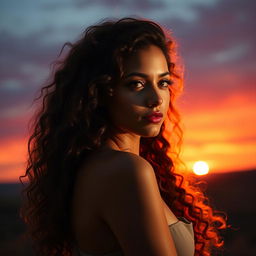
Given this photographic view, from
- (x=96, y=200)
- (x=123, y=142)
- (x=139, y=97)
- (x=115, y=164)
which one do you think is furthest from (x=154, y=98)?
(x=96, y=200)

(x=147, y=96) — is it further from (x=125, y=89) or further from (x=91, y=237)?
(x=91, y=237)

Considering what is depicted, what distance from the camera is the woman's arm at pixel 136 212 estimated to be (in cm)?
239

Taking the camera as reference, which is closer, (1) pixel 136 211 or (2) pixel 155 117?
(1) pixel 136 211

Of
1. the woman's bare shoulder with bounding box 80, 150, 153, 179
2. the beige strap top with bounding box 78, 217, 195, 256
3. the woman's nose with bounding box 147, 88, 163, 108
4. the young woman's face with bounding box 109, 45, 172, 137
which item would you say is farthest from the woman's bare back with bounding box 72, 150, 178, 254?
the woman's nose with bounding box 147, 88, 163, 108

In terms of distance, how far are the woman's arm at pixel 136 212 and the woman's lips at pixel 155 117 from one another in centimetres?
58

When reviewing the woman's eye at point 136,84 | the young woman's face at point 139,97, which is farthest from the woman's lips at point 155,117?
the woman's eye at point 136,84

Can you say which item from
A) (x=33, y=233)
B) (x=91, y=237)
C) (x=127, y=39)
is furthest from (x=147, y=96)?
(x=33, y=233)

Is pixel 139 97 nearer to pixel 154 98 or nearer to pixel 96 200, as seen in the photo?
pixel 154 98

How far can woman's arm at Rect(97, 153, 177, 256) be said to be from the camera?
239 cm

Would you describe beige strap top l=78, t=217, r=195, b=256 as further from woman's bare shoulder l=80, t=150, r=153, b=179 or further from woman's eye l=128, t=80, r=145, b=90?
woman's eye l=128, t=80, r=145, b=90

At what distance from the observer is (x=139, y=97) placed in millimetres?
2986

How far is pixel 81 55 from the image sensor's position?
323 cm

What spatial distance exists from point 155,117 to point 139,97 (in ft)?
0.58

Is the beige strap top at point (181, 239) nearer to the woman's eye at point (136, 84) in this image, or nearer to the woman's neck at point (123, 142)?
the woman's neck at point (123, 142)
